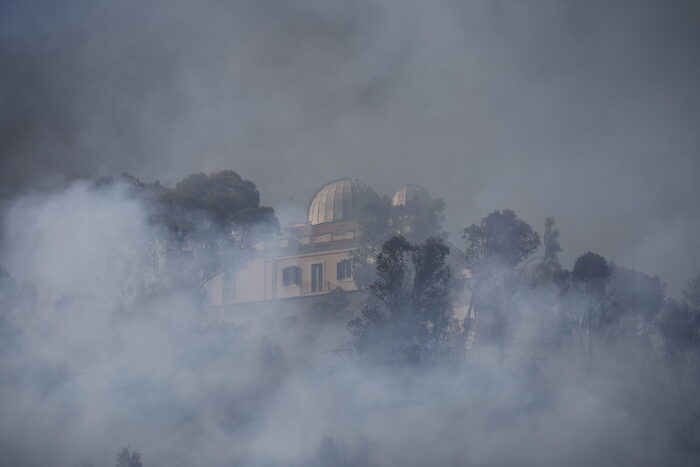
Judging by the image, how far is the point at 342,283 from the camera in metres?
73.1

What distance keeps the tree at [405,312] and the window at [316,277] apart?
3574cm

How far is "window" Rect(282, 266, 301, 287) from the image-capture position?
248 feet

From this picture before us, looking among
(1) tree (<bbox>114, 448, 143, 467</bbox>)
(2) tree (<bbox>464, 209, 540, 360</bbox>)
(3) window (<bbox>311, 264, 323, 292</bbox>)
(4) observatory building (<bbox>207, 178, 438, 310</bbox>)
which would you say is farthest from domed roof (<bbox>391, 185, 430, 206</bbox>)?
(1) tree (<bbox>114, 448, 143, 467</bbox>)

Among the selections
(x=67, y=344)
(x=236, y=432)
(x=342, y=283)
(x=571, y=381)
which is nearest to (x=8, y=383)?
(x=67, y=344)

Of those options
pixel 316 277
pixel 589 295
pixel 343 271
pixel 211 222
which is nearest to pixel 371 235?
pixel 343 271

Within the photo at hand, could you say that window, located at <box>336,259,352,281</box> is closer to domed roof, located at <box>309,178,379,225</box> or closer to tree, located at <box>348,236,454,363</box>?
domed roof, located at <box>309,178,379,225</box>

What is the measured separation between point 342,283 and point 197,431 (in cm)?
3816

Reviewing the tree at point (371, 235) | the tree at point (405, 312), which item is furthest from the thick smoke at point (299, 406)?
the tree at point (371, 235)

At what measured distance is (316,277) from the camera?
245ft

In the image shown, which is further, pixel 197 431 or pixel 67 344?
pixel 67 344

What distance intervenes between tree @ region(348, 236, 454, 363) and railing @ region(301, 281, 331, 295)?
34.9 metres

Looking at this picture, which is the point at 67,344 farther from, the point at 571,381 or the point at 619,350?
the point at 619,350

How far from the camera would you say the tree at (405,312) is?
1435 inches

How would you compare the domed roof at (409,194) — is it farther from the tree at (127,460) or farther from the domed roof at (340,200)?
the tree at (127,460)
